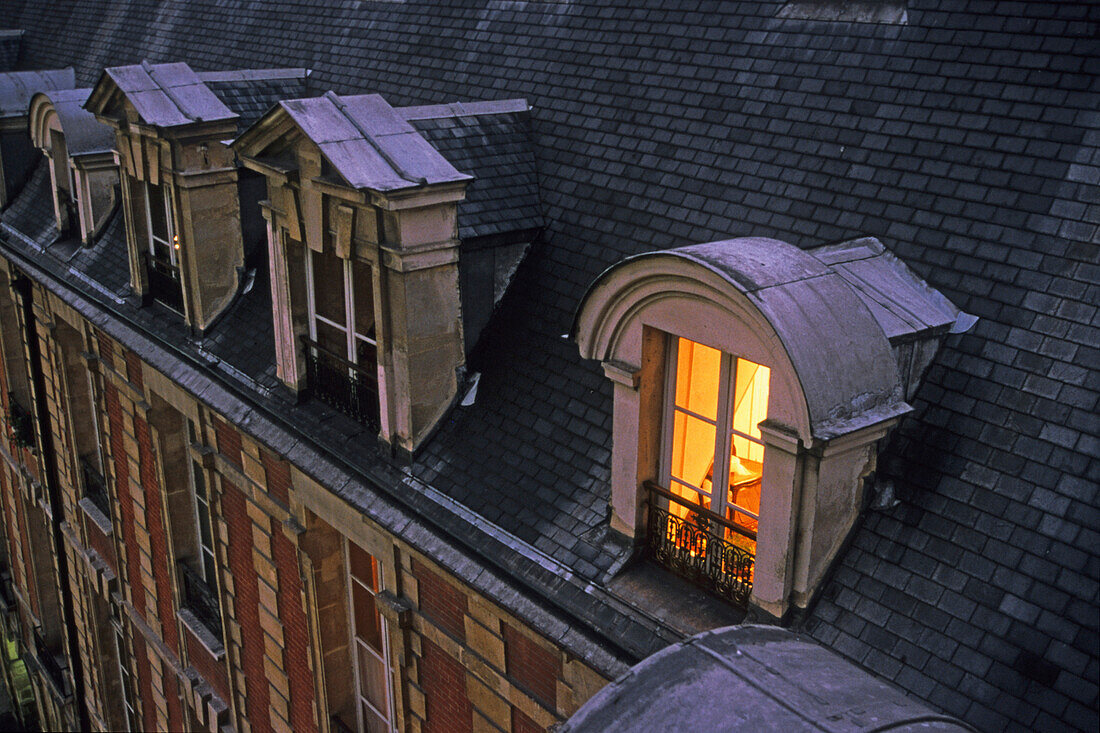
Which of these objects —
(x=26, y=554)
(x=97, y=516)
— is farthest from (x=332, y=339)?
(x=26, y=554)

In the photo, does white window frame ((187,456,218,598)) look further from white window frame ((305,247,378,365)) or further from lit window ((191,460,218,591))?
white window frame ((305,247,378,365))

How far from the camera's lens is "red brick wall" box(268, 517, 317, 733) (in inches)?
437

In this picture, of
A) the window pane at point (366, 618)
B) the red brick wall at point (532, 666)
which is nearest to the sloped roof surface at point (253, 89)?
the window pane at point (366, 618)

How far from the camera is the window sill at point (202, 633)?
522 inches

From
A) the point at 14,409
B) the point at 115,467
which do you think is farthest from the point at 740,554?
the point at 14,409

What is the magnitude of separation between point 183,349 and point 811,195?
734 centimetres

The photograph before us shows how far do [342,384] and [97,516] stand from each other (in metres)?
9.45

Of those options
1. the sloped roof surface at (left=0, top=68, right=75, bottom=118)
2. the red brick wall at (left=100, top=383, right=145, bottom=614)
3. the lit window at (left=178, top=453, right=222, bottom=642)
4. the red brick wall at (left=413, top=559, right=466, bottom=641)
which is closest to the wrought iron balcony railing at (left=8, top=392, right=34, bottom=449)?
the red brick wall at (left=100, top=383, right=145, bottom=614)

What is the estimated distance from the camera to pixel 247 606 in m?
12.5

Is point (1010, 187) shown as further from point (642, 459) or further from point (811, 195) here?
point (642, 459)

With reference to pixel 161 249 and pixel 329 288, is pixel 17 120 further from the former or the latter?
→ pixel 329 288

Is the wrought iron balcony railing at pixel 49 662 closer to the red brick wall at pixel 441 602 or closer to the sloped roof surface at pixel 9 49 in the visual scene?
the sloped roof surface at pixel 9 49

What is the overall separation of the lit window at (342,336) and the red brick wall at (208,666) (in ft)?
18.4

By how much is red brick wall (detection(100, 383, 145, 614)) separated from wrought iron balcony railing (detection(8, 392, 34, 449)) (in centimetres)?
567
